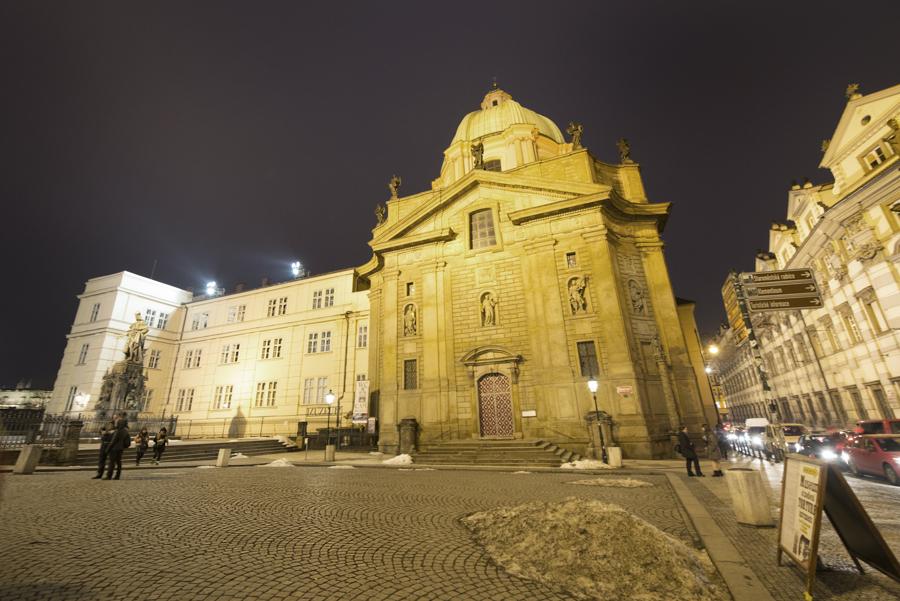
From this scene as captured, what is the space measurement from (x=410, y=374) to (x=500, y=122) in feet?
80.0

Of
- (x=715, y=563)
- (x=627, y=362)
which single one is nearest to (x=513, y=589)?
(x=715, y=563)

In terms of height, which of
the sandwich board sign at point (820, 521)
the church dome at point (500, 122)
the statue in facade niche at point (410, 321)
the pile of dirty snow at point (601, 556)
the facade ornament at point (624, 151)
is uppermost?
the church dome at point (500, 122)

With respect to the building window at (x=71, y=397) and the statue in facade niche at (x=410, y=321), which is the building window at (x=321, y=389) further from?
the building window at (x=71, y=397)

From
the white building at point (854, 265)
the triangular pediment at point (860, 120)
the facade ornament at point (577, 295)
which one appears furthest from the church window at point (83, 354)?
the triangular pediment at point (860, 120)

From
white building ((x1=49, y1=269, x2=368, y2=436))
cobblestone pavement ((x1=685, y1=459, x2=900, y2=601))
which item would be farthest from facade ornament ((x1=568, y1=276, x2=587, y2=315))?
white building ((x1=49, y1=269, x2=368, y2=436))

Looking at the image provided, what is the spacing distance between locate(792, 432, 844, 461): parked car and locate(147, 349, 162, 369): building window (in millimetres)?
51661

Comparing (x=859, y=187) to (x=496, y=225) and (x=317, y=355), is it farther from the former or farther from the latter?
(x=317, y=355)

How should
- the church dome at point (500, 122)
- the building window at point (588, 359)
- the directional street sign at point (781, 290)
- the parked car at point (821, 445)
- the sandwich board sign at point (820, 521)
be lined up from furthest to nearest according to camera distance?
the church dome at point (500, 122) < the building window at point (588, 359) < the parked car at point (821, 445) < the directional street sign at point (781, 290) < the sandwich board sign at point (820, 521)

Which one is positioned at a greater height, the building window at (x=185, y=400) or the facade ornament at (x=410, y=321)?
the facade ornament at (x=410, y=321)

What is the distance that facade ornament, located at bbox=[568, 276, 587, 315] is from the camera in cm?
2016

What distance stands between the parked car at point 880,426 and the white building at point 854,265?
5.50 metres

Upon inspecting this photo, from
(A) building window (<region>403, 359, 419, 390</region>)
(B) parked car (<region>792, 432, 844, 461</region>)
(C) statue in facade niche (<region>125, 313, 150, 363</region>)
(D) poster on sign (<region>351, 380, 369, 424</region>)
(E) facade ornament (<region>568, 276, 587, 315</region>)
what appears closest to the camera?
(B) parked car (<region>792, 432, 844, 461</region>)

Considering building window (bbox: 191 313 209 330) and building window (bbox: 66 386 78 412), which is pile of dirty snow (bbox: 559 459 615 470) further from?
building window (bbox: 66 386 78 412)

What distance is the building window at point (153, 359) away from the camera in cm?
3868
